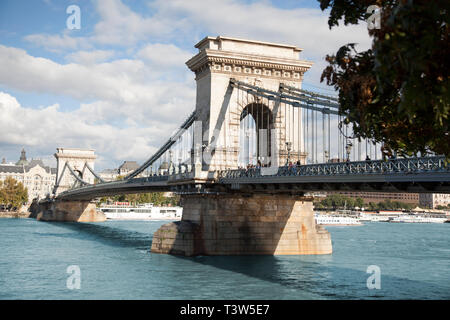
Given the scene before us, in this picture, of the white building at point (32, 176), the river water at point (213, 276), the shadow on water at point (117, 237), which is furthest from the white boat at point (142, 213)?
the river water at point (213, 276)

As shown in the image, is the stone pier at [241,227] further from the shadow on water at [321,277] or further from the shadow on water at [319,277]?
the shadow on water at [321,277]

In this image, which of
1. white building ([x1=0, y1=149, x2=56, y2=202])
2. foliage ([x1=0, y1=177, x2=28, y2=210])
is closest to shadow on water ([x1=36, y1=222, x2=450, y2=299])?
foliage ([x1=0, y1=177, x2=28, y2=210])

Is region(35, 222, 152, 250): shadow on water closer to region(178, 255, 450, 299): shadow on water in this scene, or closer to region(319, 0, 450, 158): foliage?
region(178, 255, 450, 299): shadow on water

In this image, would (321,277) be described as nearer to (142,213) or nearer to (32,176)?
(142,213)

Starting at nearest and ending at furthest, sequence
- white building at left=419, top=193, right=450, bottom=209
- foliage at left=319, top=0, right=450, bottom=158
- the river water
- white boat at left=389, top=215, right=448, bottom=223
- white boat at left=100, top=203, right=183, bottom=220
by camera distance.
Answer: foliage at left=319, top=0, right=450, bottom=158
the river water
white boat at left=100, top=203, right=183, bottom=220
white boat at left=389, top=215, right=448, bottom=223
white building at left=419, top=193, right=450, bottom=209

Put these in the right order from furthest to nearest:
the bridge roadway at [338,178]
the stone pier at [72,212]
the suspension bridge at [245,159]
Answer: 1. the stone pier at [72,212]
2. the suspension bridge at [245,159]
3. the bridge roadway at [338,178]
